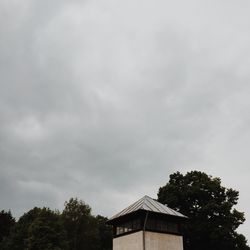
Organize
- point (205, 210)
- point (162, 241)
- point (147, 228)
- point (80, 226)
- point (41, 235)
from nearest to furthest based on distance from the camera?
point (147, 228) < point (162, 241) < point (205, 210) < point (41, 235) < point (80, 226)

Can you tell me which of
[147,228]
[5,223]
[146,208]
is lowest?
[147,228]

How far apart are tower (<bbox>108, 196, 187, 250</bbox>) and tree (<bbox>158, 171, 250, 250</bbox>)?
727 inches

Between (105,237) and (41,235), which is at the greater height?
(105,237)

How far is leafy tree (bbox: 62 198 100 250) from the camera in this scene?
64.9m

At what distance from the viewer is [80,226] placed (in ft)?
216

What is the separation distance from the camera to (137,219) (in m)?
32.1

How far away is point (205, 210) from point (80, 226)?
75.5 ft

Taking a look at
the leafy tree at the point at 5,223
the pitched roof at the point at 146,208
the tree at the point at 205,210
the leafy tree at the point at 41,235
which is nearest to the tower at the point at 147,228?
the pitched roof at the point at 146,208

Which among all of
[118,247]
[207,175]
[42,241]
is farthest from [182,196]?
[118,247]

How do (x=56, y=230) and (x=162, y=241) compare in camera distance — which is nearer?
(x=162, y=241)

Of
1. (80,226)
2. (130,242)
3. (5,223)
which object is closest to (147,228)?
(130,242)

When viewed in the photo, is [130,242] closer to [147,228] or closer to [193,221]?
A: [147,228]

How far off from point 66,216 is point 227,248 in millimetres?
26906

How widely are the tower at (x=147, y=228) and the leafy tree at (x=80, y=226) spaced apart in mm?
32496
